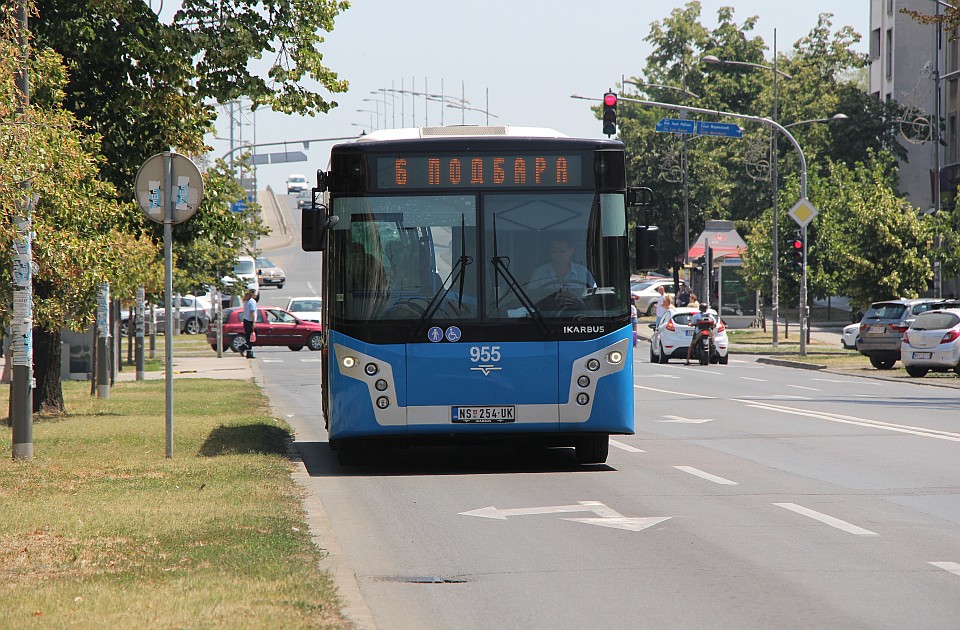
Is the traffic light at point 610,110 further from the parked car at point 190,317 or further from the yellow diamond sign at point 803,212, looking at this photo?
the parked car at point 190,317

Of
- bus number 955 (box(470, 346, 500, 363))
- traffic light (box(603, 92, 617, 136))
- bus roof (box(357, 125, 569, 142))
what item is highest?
traffic light (box(603, 92, 617, 136))

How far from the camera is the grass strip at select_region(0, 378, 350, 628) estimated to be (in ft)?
22.1

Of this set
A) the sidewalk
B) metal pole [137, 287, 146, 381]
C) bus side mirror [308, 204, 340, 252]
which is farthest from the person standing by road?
bus side mirror [308, 204, 340, 252]

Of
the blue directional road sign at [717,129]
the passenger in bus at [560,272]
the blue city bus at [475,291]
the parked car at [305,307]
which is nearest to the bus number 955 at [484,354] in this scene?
the blue city bus at [475,291]

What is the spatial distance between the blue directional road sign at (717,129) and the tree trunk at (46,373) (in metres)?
22.0

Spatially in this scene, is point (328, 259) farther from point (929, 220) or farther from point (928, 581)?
point (929, 220)

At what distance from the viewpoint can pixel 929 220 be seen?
4750cm

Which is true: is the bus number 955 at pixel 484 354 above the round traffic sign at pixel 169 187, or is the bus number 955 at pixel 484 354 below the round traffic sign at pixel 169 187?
below

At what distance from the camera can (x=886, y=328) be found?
3684 cm

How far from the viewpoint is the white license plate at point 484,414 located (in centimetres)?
1330

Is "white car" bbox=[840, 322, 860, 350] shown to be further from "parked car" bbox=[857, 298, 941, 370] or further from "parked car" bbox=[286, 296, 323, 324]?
"parked car" bbox=[286, 296, 323, 324]

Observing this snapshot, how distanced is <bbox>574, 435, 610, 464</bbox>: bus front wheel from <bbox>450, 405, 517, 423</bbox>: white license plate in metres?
0.90

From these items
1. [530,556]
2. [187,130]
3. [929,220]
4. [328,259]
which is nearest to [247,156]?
[929,220]

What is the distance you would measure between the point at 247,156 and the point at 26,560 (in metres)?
38.1
